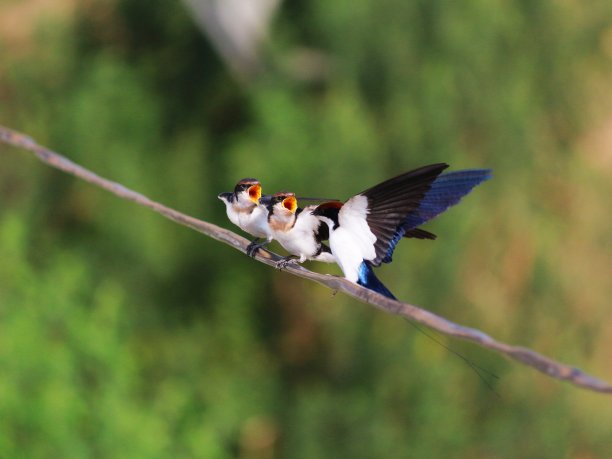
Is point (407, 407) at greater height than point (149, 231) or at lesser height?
lesser

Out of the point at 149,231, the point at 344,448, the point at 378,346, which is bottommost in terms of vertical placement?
the point at 344,448

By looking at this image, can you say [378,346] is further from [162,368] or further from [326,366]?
[162,368]

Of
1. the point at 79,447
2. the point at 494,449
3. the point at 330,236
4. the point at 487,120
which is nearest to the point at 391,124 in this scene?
the point at 487,120

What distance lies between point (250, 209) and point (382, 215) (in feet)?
0.17

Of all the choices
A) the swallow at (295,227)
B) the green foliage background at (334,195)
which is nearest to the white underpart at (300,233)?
the swallow at (295,227)

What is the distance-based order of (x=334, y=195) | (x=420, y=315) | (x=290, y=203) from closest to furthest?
1. (x=420, y=315)
2. (x=290, y=203)
3. (x=334, y=195)

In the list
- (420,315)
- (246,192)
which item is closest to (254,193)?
(246,192)

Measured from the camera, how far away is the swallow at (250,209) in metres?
0.32

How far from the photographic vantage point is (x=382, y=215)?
11.6 inches

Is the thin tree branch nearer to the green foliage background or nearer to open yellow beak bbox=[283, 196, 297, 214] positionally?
open yellow beak bbox=[283, 196, 297, 214]

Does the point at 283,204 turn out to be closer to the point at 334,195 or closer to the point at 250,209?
the point at 250,209

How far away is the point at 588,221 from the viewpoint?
6.50 ft

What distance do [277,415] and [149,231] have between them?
0.44m

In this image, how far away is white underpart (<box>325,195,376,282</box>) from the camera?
0.30 meters
